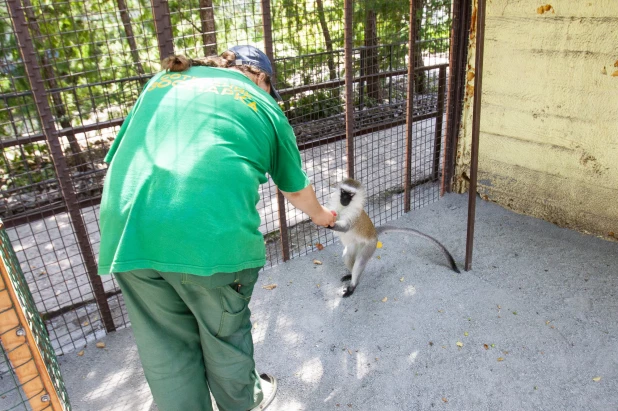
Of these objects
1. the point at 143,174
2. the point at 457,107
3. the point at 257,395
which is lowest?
the point at 257,395

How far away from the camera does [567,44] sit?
4.27m

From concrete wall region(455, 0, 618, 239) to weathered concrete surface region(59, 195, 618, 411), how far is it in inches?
18.2

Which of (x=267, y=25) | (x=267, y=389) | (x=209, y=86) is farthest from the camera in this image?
(x=267, y=25)

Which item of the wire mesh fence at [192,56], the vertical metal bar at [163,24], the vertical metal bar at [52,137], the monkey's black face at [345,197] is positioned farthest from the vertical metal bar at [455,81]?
the vertical metal bar at [52,137]

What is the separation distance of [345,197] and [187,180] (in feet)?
6.58

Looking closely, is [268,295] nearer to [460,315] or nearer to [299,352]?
[299,352]

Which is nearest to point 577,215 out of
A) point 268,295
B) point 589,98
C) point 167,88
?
point 589,98

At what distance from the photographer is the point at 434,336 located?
3.42 meters

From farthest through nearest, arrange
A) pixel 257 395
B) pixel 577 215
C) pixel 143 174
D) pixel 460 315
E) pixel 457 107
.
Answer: pixel 457 107 < pixel 577 215 < pixel 460 315 < pixel 257 395 < pixel 143 174

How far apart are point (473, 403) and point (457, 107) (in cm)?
336

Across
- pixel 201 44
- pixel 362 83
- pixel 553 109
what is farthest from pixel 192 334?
pixel 362 83

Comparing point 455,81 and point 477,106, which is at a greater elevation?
point 477,106

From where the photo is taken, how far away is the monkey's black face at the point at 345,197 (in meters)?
3.73

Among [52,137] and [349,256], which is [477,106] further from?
[52,137]
